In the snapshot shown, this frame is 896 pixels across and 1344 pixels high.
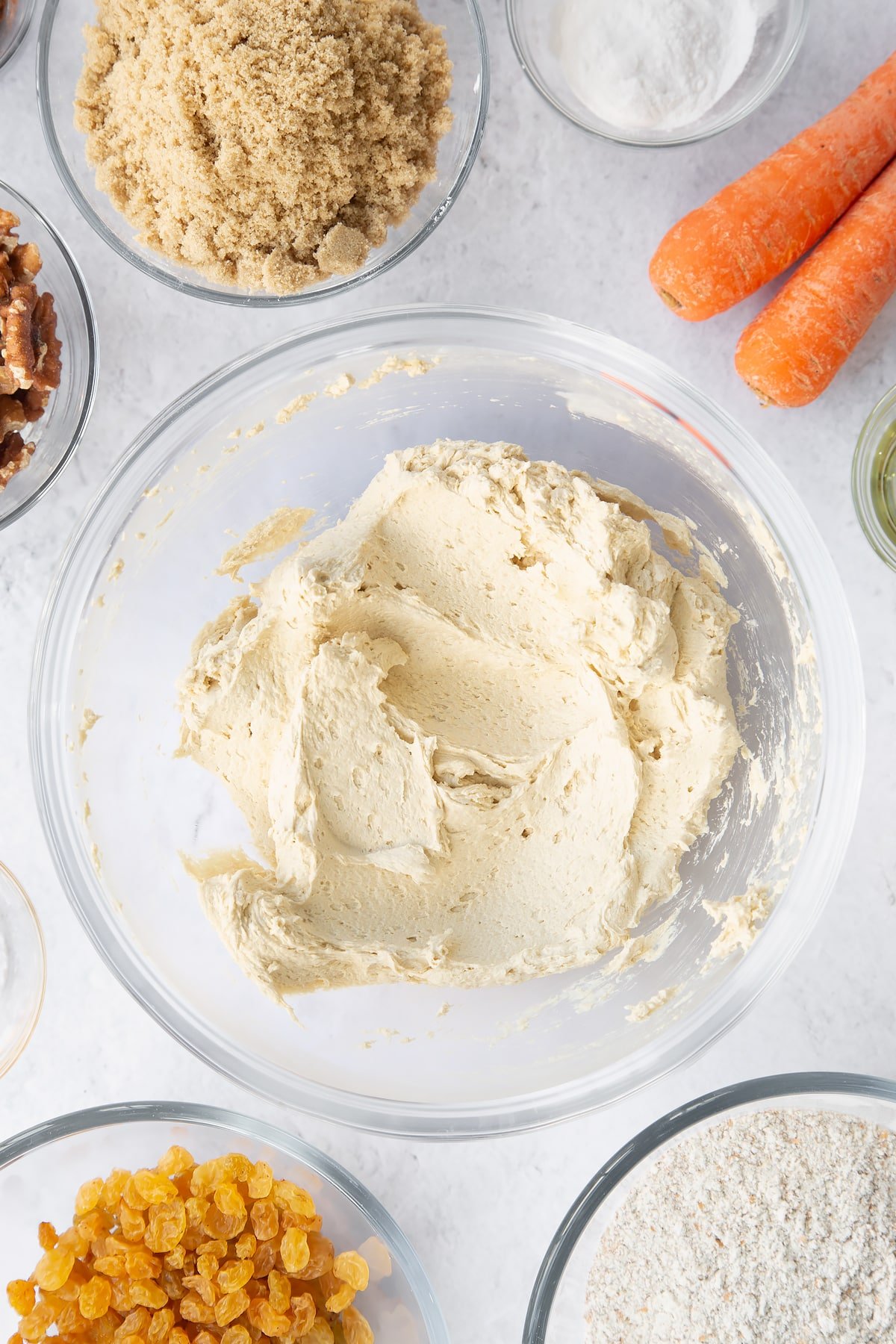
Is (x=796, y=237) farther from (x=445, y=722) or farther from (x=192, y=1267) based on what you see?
(x=192, y=1267)

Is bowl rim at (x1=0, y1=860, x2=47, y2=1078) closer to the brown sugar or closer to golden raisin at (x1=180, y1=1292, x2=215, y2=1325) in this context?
golden raisin at (x1=180, y1=1292, x2=215, y2=1325)

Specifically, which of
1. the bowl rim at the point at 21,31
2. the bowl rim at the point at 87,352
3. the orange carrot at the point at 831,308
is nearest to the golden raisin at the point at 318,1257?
the bowl rim at the point at 87,352

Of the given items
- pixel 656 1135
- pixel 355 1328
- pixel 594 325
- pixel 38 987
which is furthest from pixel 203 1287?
pixel 594 325

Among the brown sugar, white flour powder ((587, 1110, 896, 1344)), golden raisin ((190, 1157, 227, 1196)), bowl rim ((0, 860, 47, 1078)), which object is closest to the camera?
the brown sugar

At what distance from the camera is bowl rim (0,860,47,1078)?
159cm

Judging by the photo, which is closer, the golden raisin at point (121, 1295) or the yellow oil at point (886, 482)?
the golden raisin at point (121, 1295)

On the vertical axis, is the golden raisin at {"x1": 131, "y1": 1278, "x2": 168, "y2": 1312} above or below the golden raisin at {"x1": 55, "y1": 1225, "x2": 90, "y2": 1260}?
below

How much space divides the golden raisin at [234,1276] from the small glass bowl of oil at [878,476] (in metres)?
1.46

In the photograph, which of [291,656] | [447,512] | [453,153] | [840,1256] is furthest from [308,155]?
[840,1256]

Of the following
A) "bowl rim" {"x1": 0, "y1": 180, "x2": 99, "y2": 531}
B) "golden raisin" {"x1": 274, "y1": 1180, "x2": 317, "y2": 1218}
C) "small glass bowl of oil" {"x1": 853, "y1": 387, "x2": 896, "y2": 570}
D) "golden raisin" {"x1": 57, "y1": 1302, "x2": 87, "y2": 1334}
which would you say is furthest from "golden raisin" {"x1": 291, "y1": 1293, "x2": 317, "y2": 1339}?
"small glass bowl of oil" {"x1": 853, "y1": 387, "x2": 896, "y2": 570}

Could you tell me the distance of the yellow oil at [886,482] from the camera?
4.94 ft

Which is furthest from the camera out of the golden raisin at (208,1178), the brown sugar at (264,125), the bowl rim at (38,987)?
the bowl rim at (38,987)

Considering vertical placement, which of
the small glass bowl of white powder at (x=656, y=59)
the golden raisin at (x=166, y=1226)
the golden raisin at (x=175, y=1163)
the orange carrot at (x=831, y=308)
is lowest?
the golden raisin at (x=166, y=1226)

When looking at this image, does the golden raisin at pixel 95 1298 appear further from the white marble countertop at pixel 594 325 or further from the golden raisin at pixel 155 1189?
the white marble countertop at pixel 594 325
